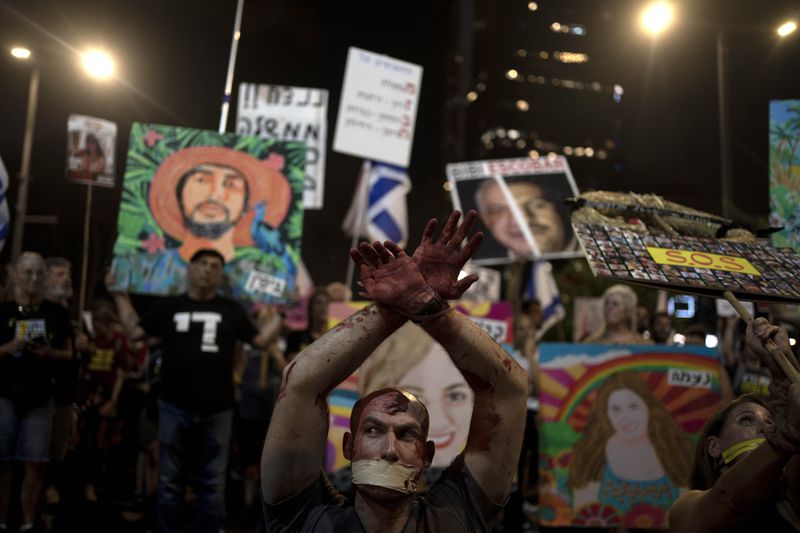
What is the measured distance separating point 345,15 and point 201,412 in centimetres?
517

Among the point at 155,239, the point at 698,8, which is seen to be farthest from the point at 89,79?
the point at 698,8

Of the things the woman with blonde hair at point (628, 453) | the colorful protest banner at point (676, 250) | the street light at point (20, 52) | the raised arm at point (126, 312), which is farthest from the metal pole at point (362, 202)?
the colorful protest banner at point (676, 250)

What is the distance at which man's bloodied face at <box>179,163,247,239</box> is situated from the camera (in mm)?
5164

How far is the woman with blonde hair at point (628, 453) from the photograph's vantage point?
4.84 metres

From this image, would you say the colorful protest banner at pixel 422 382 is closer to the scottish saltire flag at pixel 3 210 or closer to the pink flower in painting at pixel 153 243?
the pink flower in painting at pixel 153 243

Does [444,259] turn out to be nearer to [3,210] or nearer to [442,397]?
[442,397]

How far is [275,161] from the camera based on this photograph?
5.34 m

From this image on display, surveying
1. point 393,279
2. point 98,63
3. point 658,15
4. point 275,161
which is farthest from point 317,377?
point 658,15

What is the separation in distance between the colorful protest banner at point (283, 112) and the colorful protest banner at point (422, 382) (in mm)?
1957

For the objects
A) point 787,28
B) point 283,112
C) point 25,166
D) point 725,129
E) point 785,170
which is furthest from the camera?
point 725,129

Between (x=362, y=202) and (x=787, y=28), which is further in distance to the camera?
(x=362, y=202)

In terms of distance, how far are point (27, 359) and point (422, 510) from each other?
12.1ft


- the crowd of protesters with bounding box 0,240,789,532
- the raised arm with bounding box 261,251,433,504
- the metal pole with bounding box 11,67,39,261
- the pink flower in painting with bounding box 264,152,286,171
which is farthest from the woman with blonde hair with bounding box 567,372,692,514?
the metal pole with bounding box 11,67,39,261

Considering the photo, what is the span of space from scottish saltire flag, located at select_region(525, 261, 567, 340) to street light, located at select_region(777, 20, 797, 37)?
4716 mm
